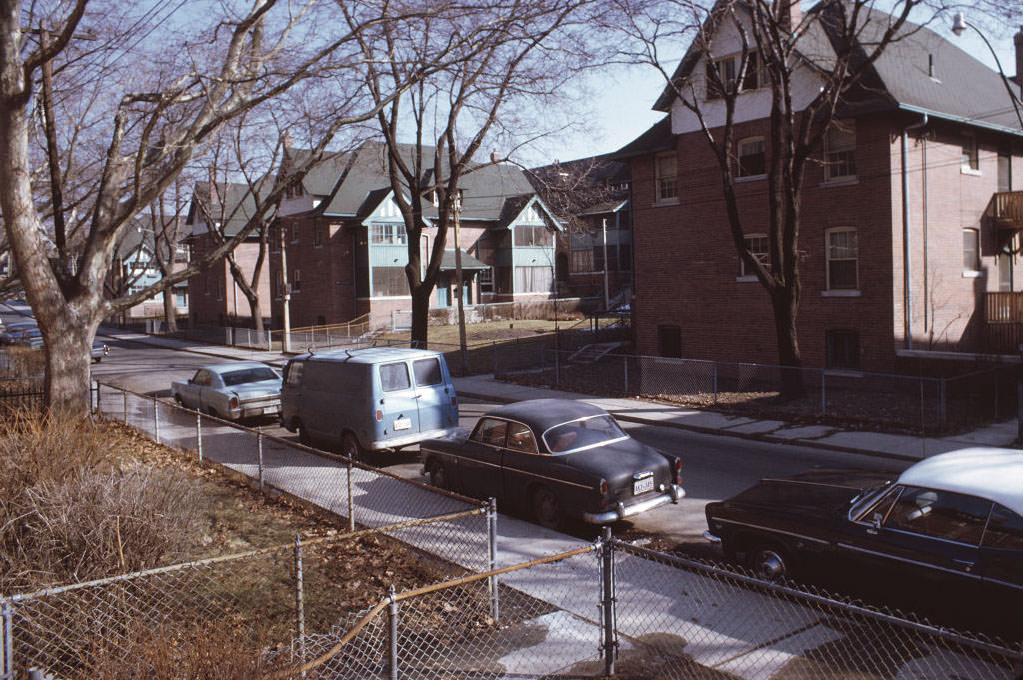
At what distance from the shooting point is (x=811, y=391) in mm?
21875

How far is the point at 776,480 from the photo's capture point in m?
9.48

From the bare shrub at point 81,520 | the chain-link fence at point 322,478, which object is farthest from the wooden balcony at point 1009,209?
the bare shrub at point 81,520

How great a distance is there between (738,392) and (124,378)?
894 inches

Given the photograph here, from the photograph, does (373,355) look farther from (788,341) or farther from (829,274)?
(829,274)

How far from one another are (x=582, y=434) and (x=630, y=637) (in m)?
4.23

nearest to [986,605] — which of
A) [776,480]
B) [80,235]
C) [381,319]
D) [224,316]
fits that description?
[776,480]

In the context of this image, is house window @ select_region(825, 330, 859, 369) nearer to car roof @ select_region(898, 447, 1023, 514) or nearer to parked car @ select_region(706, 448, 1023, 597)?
parked car @ select_region(706, 448, 1023, 597)

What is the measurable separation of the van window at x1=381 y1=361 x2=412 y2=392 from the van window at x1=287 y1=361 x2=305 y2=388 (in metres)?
2.55

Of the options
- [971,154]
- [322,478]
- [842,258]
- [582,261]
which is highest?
[971,154]

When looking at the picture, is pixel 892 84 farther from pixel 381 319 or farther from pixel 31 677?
pixel 381 319

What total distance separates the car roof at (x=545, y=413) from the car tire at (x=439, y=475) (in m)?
1.29

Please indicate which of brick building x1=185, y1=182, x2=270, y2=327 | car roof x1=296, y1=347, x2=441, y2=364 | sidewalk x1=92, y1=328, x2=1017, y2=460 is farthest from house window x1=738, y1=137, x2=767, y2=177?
brick building x1=185, y1=182, x2=270, y2=327

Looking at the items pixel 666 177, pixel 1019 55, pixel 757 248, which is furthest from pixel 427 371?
pixel 1019 55

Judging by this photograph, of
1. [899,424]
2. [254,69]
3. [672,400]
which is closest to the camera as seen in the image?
[254,69]
